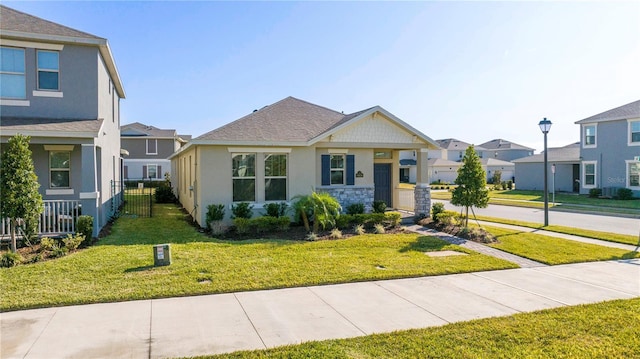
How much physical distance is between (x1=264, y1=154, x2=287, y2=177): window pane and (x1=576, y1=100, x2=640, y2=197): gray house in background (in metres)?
25.0

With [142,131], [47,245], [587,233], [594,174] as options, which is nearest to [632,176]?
[594,174]

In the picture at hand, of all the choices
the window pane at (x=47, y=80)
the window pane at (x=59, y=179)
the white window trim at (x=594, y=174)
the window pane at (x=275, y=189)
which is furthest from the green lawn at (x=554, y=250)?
the white window trim at (x=594, y=174)

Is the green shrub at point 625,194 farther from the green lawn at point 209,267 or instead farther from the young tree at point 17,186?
the young tree at point 17,186

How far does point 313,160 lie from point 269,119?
98.3 inches

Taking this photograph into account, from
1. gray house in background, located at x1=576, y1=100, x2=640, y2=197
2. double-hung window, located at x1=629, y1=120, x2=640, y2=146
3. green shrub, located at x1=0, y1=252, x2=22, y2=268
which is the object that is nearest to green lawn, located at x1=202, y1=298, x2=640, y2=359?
green shrub, located at x1=0, y1=252, x2=22, y2=268

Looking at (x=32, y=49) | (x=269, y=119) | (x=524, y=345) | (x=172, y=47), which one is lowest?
(x=524, y=345)

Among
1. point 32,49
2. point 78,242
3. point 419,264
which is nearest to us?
point 419,264

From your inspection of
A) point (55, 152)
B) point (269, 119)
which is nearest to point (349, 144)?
point (269, 119)

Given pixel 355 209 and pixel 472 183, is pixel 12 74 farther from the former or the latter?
pixel 472 183

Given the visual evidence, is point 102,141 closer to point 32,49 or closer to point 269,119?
point 32,49

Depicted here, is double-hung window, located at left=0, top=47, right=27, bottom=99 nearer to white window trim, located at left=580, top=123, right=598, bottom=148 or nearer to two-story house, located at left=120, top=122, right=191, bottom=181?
two-story house, located at left=120, top=122, right=191, bottom=181

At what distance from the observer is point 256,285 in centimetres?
755

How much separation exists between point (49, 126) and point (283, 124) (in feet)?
24.8

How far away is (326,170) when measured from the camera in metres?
15.6
